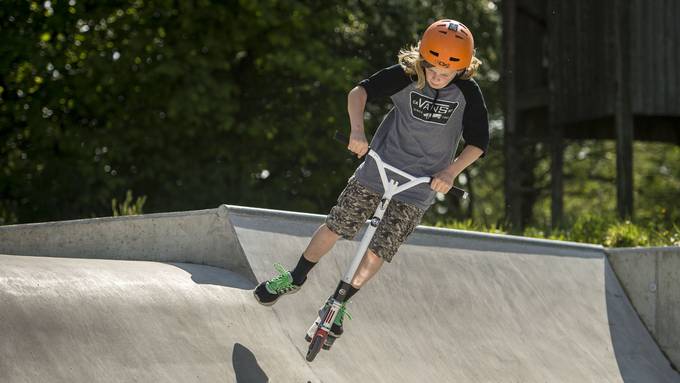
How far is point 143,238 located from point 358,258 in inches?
78.4

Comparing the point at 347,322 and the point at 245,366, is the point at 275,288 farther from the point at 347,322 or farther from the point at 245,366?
the point at 347,322

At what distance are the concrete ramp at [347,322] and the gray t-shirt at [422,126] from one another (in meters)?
1.17

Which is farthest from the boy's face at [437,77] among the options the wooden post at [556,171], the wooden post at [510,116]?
the wooden post at [510,116]

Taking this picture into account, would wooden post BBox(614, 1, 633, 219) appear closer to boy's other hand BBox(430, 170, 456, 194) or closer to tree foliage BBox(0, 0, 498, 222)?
tree foliage BBox(0, 0, 498, 222)

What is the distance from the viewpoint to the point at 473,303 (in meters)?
7.71

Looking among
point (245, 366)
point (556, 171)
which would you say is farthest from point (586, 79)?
point (245, 366)

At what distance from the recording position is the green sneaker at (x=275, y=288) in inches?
238

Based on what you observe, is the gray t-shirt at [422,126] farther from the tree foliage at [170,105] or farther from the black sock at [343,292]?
the tree foliage at [170,105]

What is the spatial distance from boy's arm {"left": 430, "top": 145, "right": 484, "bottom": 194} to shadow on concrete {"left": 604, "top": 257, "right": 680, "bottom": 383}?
3.11 m

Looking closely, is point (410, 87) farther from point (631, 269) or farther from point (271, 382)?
point (631, 269)

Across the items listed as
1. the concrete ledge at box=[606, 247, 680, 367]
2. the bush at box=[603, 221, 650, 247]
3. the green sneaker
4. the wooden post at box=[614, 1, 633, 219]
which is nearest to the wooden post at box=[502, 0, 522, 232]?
the wooden post at box=[614, 1, 633, 219]

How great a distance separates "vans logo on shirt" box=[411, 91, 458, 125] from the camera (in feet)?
19.1

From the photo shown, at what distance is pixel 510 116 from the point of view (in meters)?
19.6

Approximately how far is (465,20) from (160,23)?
290 inches
